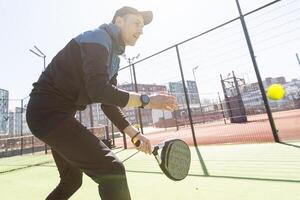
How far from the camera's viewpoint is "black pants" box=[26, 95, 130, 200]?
1623mm

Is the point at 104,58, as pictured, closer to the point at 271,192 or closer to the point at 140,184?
the point at 271,192

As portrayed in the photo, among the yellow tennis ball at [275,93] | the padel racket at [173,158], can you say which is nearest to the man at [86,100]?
the padel racket at [173,158]

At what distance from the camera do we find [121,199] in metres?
1.58

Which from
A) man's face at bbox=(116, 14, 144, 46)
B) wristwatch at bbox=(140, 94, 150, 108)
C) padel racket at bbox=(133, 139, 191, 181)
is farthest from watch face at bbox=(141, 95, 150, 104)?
man's face at bbox=(116, 14, 144, 46)

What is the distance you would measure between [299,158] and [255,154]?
1.13 metres

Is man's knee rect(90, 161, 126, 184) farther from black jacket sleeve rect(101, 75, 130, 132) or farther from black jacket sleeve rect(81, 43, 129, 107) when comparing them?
black jacket sleeve rect(101, 75, 130, 132)

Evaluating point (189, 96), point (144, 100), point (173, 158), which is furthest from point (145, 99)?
point (189, 96)

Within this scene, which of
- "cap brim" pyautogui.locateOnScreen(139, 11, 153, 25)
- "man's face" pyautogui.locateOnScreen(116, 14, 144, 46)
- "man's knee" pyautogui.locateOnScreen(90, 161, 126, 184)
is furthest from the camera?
"cap brim" pyautogui.locateOnScreen(139, 11, 153, 25)

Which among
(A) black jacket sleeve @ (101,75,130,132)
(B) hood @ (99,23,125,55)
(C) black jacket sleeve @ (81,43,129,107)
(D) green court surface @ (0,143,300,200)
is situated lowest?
(D) green court surface @ (0,143,300,200)

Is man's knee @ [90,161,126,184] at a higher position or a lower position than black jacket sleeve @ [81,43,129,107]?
lower

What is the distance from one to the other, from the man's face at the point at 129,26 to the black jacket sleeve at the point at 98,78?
1.41ft

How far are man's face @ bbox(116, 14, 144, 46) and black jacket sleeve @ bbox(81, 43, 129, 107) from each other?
431 mm

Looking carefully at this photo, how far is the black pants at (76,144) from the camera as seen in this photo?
1623 mm

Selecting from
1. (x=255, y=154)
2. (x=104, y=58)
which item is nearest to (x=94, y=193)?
(x=104, y=58)
